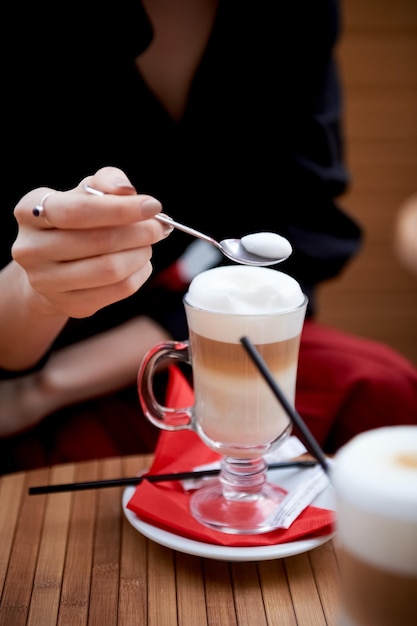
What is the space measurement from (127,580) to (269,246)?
0.33 metres

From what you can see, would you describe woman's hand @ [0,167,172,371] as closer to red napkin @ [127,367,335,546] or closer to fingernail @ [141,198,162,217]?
fingernail @ [141,198,162,217]

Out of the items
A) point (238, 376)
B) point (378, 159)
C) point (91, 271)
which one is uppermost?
point (91, 271)

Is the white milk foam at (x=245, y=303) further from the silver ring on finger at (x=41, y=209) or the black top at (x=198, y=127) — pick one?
the black top at (x=198, y=127)

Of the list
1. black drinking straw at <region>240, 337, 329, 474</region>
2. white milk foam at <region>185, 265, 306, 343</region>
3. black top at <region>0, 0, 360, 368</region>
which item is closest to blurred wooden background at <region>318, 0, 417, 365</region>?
black top at <region>0, 0, 360, 368</region>

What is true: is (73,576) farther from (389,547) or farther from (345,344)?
(345,344)

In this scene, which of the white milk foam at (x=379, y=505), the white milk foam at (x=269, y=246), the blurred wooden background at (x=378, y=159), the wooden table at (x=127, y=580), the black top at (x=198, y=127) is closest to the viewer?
the white milk foam at (x=379, y=505)

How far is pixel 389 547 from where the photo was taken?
1.29 feet

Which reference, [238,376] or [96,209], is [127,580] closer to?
[238,376]

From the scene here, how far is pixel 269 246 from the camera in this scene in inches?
27.2

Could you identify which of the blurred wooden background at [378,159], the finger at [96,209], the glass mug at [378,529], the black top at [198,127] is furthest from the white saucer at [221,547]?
the blurred wooden background at [378,159]

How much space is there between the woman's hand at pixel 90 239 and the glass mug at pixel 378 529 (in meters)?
0.27

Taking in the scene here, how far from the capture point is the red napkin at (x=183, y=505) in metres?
0.64

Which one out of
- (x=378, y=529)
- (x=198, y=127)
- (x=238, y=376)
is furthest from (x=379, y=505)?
(x=198, y=127)

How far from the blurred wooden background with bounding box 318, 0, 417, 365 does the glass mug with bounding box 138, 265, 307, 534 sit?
1.76 meters
